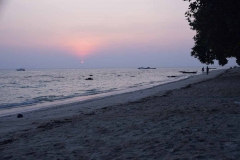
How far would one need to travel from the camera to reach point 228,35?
15922 millimetres

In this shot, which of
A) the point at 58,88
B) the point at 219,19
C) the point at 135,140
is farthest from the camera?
the point at 58,88

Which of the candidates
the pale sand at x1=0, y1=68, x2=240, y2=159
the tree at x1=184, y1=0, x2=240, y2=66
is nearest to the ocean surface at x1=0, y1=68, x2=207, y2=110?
the pale sand at x1=0, y1=68, x2=240, y2=159

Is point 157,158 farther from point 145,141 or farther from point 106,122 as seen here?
point 106,122

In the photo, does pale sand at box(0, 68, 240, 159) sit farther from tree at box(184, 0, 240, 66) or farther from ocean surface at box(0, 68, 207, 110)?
ocean surface at box(0, 68, 207, 110)

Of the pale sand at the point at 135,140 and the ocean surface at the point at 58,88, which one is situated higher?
the pale sand at the point at 135,140

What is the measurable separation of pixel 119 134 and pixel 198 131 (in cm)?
229

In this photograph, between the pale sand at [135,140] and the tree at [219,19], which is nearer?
the pale sand at [135,140]

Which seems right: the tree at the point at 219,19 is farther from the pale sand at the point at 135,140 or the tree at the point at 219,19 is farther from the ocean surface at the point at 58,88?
the ocean surface at the point at 58,88

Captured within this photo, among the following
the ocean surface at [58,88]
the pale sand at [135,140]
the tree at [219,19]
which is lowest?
the ocean surface at [58,88]

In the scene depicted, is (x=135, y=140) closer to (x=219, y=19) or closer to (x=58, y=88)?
(x=219, y=19)

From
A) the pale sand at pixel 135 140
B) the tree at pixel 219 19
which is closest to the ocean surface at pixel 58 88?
the pale sand at pixel 135 140

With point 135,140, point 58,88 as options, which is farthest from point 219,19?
point 58,88

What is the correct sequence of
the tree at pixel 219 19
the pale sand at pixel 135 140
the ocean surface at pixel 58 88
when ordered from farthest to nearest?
the ocean surface at pixel 58 88
the tree at pixel 219 19
the pale sand at pixel 135 140

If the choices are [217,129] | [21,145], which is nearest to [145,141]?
[217,129]
